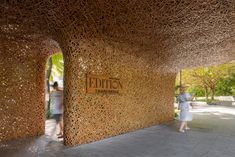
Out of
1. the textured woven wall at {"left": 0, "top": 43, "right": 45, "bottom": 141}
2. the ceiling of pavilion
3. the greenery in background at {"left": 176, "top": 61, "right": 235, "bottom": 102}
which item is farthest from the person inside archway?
the greenery in background at {"left": 176, "top": 61, "right": 235, "bottom": 102}

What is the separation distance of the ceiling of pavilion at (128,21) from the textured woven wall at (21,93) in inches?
31.1

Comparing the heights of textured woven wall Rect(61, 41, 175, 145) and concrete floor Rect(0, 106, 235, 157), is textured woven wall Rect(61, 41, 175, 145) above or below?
above

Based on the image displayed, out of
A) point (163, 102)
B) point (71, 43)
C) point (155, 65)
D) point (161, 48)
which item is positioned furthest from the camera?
point (163, 102)

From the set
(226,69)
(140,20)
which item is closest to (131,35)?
(140,20)

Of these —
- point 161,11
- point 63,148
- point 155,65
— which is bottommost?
point 63,148

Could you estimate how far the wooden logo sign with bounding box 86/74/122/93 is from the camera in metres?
7.45

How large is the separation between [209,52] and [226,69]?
16.4 m

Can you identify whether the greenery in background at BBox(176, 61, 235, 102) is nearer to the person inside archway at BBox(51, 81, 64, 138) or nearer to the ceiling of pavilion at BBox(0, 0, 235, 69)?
the ceiling of pavilion at BBox(0, 0, 235, 69)

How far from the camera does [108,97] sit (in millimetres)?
8250

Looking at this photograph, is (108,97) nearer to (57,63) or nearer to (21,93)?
(21,93)

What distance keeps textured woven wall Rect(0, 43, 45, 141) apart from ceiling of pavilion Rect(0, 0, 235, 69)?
2.59 ft

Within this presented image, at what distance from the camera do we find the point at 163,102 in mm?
12320

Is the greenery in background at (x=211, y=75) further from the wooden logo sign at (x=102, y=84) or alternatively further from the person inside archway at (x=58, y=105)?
the person inside archway at (x=58, y=105)

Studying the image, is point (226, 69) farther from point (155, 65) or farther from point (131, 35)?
point (131, 35)
